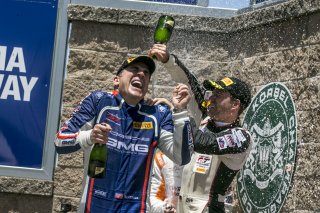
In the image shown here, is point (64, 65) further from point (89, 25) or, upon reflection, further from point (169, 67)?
point (169, 67)

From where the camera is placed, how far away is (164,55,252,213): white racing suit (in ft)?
22.6

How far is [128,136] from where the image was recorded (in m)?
6.15

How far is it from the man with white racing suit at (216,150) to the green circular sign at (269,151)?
79cm

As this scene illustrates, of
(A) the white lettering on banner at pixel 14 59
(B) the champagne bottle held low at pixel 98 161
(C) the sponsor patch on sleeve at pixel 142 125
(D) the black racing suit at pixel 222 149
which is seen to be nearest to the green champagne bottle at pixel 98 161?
(B) the champagne bottle held low at pixel 98 161

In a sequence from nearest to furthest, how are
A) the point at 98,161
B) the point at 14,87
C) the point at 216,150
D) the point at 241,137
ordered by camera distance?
the point at 98,161 < the point at 216,150 < the point at 241,137 < the point at 14,87

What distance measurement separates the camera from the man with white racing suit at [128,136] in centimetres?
606

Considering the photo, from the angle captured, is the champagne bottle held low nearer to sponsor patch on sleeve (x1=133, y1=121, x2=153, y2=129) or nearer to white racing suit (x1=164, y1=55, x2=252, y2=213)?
sponsor patch on sleeve (x1=133, y1=121, x2=153, y2=129)

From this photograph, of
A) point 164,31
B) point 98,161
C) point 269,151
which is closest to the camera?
point 98,161

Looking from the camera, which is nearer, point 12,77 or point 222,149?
point 222,149

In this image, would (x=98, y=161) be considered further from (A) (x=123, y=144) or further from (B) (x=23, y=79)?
(B) (x=23, y=79)

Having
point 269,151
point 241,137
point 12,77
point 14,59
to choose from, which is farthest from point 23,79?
point 241,137

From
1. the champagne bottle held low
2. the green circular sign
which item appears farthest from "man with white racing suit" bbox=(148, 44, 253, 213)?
the champagne bottle held low

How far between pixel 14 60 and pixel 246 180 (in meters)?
2.76

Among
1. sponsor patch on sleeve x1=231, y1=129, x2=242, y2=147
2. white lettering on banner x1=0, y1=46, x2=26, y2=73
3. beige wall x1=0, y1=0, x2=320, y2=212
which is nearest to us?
sponsor patch on sleeve x1=231, y1=129, x2=242, y2=147
